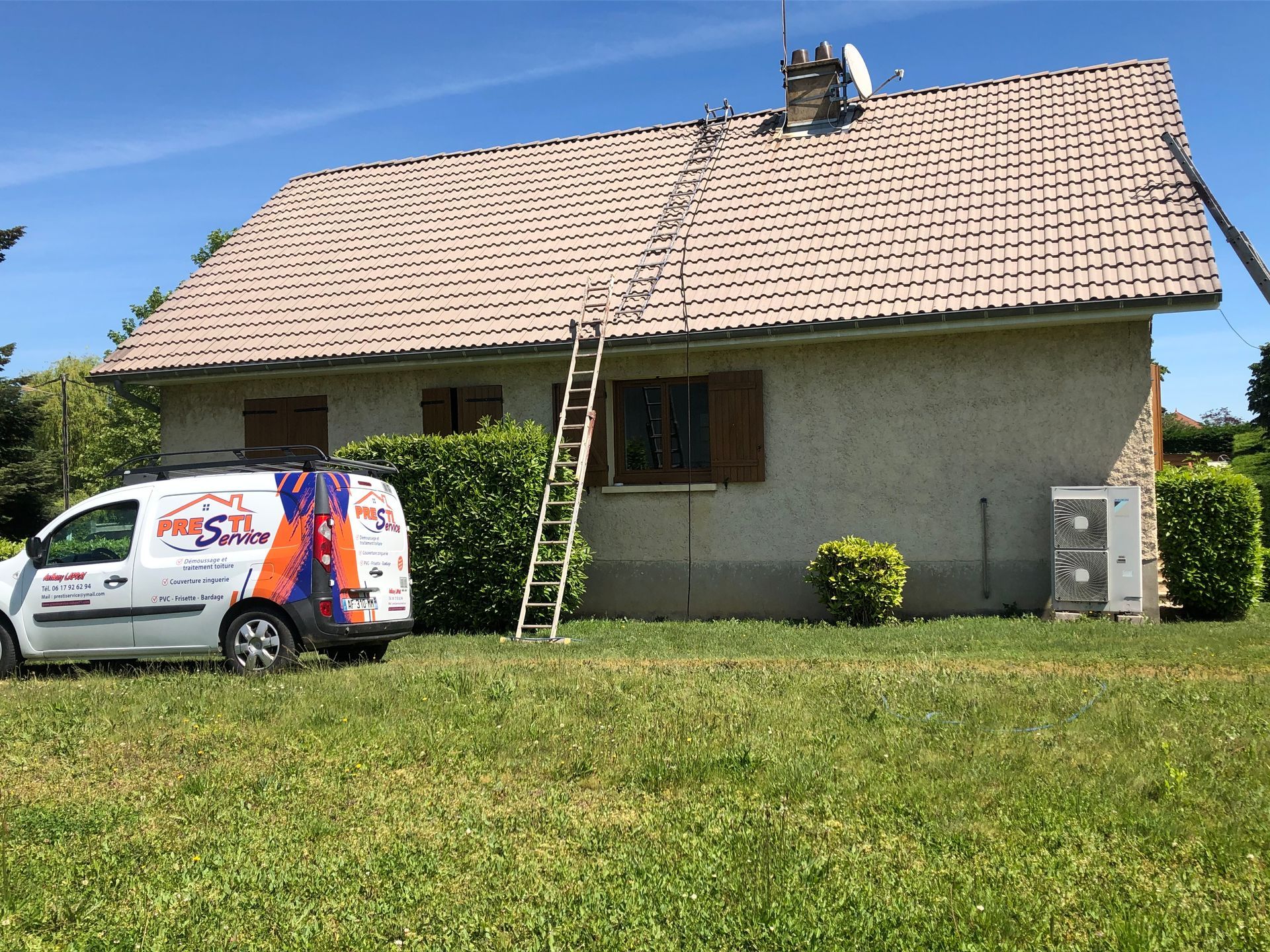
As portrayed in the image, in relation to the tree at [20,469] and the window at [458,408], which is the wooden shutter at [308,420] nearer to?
the window at [458,408]

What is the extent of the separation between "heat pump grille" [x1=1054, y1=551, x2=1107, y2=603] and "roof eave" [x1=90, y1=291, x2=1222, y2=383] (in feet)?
8.69

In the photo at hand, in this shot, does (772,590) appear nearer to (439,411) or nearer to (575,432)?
(575,432)

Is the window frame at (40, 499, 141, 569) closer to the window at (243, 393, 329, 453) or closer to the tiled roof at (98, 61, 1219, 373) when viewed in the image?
the tiled roof at (98, 61, 1219, 373)

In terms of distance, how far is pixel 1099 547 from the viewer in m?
12.6

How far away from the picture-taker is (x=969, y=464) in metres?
13.5

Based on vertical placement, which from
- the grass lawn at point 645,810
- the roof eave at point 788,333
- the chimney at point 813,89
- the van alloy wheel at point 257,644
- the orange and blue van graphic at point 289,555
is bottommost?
the grass lawn at point 645,810

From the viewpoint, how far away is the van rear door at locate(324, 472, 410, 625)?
9.95 m

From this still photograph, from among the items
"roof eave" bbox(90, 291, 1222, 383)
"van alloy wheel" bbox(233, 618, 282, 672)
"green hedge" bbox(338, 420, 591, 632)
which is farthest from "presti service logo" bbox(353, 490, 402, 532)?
"roof eave" bbox(90, 291, 1222, 383)

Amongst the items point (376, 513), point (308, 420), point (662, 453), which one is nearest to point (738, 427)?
point (662, 453)

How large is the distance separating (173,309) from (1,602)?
26.7ft

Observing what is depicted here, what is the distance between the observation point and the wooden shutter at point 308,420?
637 inches

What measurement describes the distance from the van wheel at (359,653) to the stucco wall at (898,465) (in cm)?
441

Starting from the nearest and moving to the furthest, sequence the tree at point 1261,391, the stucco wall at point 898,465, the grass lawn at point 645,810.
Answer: the grass lawn at point 645,810, the stucco wall at point 898,465, the tree at point 1261,391

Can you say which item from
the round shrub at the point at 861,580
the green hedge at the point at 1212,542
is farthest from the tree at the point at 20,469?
the green hedge at the point at 1212,542
